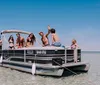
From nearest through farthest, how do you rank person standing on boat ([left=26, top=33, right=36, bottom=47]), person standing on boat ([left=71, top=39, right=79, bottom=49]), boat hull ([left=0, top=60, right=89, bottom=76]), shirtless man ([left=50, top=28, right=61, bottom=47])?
boat hull ([left=0, top=60, right=89, bottom=76]), shirtless man ([left=50, top=28, right=61, bottom=47]), person standing on boat ([left=71, top=39, right=79, bottom=49]), person standing on boat ([left=26, top=33, right=36, bottom=47])

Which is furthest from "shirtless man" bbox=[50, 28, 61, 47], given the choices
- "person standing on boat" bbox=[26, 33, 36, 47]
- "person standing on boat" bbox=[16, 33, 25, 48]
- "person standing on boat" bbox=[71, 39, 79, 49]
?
"person standing on boat" bbox=[16, 33, 25, 48]

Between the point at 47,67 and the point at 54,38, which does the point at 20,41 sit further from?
the point at 47,67

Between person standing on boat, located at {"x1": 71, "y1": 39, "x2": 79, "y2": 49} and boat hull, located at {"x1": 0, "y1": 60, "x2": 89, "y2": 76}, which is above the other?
person standing on boat, located at {"x1": 71, "y1": 39, "x2": 79, "y2": 49}

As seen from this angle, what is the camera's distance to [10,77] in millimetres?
10406

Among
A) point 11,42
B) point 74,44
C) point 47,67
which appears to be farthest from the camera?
point 11,42

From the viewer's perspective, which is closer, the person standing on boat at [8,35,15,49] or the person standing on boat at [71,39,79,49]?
the person standing on boat at [71,39,79,49]

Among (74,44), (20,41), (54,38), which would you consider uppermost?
(54,38)

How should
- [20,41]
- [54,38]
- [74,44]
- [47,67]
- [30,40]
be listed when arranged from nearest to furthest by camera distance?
[47,67] < [54,38] < [74,44] < [30,40] < [20,41]

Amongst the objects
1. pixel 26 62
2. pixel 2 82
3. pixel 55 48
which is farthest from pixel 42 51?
pixel 2 82

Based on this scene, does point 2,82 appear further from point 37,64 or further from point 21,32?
point 21,32

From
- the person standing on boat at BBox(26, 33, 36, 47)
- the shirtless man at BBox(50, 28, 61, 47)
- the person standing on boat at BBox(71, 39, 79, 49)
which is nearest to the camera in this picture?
the shirtless man at BBox(50, 28, 61, 47)

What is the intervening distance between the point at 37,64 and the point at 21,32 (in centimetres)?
447

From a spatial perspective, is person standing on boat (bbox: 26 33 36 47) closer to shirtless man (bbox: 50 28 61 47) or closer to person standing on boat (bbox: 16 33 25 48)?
person standing on boat (bbox: 16 33 25 48)

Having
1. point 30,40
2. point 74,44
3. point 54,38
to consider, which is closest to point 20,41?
point 30,40
